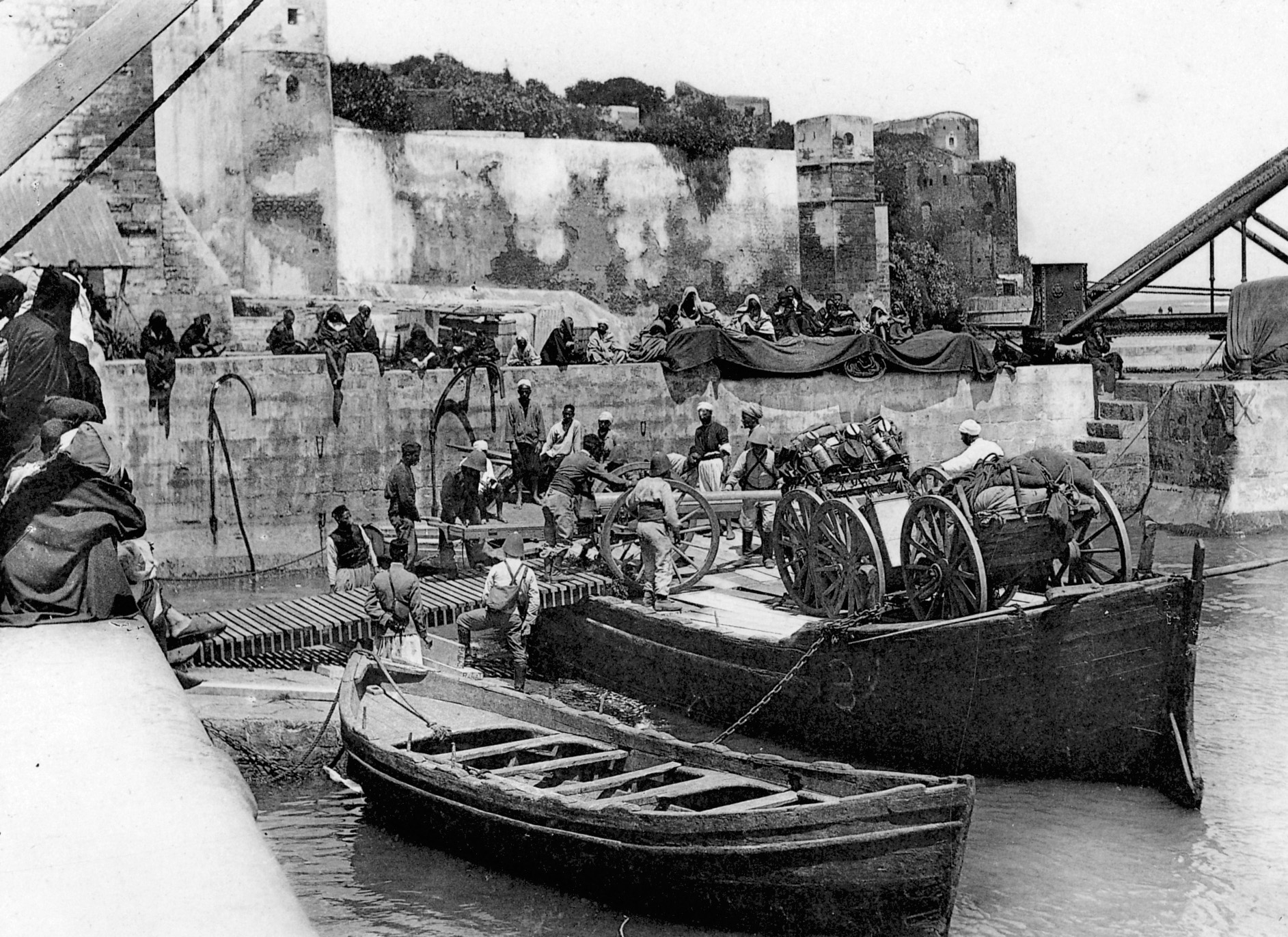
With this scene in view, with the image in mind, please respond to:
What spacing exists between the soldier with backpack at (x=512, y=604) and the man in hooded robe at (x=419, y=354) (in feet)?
22.6

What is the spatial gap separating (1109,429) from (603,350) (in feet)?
26.3

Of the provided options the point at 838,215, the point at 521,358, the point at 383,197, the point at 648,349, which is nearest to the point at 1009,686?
the point at 521,358

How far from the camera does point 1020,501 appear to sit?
30.8ft

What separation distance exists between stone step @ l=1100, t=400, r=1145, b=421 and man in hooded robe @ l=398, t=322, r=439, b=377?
410 inches

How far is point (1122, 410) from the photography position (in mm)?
21094

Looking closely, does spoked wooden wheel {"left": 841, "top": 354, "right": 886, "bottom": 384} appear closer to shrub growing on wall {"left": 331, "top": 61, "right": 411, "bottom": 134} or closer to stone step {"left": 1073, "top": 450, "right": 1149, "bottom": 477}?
stone step {"left": 1073, "top": 450, "right": 1149, "bottom": 477}

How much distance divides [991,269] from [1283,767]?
34865 mm

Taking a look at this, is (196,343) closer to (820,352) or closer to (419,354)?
(419,354)

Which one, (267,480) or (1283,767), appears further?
(267,480)

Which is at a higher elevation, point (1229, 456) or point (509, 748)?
point (1229, 456)

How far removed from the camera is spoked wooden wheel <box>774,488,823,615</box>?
10.6 meters

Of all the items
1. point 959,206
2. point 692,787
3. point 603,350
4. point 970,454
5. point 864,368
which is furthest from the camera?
point 959,206

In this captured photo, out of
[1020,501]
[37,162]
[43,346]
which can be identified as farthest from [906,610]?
[37,162]

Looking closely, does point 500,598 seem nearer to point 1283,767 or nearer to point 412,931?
point 412,931
